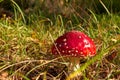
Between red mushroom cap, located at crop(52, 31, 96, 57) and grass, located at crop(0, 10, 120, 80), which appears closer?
red mushroom cap, located at crop(52, 31, 96, 57)

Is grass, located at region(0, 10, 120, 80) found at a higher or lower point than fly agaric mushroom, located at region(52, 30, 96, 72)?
lower

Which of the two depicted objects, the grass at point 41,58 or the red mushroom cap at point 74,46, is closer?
A: the red mushroom cap at point 74,46

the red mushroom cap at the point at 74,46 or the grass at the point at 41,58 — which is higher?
the red mushroom cap at the point at 74,46

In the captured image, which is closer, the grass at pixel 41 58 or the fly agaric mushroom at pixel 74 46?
the fly agaric mushroom at pixel 74 46

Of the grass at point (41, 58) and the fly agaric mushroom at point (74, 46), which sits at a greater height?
the fly agaric mushroom at point (74, 46)

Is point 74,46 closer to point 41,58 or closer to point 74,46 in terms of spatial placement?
point 74,46

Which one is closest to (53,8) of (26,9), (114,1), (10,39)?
(26,9)

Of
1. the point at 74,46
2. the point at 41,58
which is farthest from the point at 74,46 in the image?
the point at 41,58
